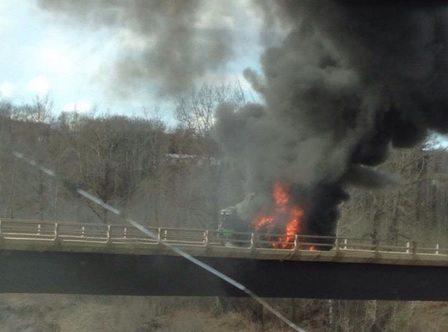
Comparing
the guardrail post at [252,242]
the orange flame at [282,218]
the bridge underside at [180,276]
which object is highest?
the orange flame at [282,218]

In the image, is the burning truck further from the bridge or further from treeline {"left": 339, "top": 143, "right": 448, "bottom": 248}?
treeline {"left": 339, "top": 143, "right": 448, "bottom": 248}

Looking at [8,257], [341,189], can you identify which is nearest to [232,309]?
[341,189]

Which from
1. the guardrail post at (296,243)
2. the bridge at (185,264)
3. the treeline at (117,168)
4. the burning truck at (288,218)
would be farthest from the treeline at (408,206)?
the guardrail post at (296,243)

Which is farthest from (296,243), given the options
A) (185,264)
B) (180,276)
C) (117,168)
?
(117,168)

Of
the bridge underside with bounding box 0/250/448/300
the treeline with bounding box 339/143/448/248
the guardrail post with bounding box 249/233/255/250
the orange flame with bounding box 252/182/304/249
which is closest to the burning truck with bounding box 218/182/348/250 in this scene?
the orange flame with bounding box 252/182/304/249

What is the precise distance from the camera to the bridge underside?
74.1 ft

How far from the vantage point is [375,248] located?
27.6 m

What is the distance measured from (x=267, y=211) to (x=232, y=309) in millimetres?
11259

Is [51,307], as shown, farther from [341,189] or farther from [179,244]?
[341,189]

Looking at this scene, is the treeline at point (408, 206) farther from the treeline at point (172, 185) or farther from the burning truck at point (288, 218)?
the burning truck at point (288, 218)

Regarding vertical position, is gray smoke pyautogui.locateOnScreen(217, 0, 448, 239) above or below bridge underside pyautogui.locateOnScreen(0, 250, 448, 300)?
above

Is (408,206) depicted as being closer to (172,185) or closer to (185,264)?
(172,185)

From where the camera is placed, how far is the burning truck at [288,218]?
23656 mm

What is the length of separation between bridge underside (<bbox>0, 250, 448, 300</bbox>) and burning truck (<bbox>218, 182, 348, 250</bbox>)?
2.79ft
